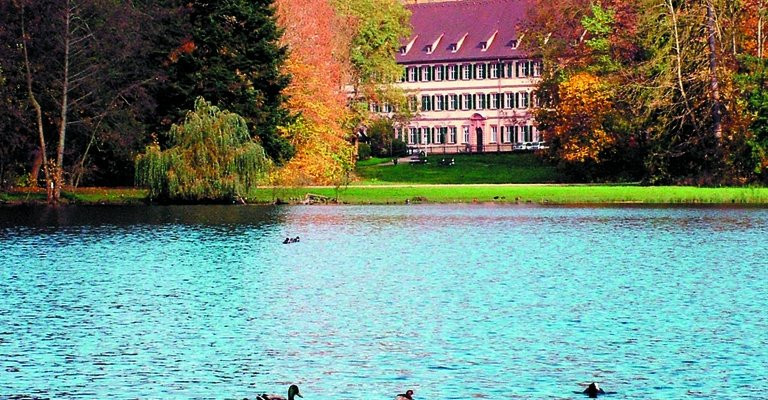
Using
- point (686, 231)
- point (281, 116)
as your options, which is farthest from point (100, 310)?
point (281, 116)

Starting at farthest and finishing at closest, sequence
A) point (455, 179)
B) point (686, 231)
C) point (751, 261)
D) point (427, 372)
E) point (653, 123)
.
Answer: point (455, 179)
point (653, 123)
point (686, 231)
point (751, 261)
point (427, 372)

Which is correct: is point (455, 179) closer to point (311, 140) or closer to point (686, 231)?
point (311, 140)

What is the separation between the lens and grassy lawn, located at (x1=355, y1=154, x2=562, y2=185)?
10631 centimetres

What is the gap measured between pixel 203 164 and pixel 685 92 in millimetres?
26880

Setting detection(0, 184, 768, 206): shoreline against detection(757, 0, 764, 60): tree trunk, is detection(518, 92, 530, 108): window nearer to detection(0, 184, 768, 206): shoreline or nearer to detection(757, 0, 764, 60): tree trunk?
detection(0, 184, 768, 206): shoreline

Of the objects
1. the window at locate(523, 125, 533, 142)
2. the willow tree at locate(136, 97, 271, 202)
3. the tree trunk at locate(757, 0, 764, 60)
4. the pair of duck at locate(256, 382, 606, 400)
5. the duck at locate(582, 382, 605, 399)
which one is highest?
the tree trunk at locate(757, 0, 764, 60)

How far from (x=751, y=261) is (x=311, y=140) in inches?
1793

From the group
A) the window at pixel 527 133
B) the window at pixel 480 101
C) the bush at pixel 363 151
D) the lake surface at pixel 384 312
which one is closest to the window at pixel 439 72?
the window at pixel 480 101

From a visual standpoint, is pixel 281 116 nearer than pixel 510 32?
Yes

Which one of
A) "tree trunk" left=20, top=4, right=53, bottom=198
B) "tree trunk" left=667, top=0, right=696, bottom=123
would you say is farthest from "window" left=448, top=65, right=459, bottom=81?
"tree trunk" left=20, top=4, right=53, bottom=198

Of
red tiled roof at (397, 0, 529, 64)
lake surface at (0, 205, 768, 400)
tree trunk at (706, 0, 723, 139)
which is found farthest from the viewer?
red tiled roof at (397, 0, 529, 64)

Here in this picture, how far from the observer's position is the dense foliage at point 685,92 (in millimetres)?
79938

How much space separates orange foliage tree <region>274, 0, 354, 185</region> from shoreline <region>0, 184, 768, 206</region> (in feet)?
4.96

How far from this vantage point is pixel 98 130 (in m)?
78.1
